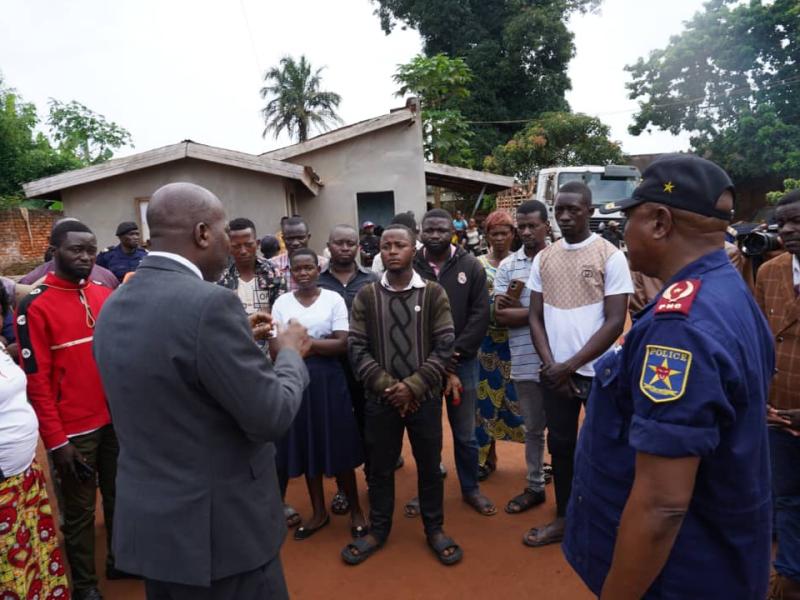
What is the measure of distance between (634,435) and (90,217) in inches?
439

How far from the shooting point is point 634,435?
132cm

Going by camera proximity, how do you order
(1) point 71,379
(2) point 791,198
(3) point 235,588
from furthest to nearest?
(1) point 71,379 < (2) point 791,198 < (3) point 235,588

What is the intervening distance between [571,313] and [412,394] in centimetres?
106

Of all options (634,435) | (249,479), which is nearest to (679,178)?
(634,435)

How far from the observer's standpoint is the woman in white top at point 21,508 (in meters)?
2.31

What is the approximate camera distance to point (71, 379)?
295 centimetres

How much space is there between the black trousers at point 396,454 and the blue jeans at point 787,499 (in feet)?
5.82

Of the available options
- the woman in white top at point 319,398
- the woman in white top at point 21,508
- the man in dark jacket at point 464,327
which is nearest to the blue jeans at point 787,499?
the man in dark jacket at point 464,327

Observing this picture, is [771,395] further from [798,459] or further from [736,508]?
[736,508]

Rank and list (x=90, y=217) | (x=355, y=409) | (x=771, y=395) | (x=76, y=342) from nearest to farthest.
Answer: (x=771, y=395) < (x=76, y=342) < (x=355, y=409) < (x=90, y=217)

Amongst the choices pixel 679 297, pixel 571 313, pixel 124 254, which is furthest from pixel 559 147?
pixel 679 297

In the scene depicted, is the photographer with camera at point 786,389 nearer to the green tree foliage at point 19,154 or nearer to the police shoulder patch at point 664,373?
the police shoulder patch at point 664,373

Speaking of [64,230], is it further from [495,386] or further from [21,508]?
[495,386]

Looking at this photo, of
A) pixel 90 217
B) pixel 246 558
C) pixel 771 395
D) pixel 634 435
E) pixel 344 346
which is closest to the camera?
pixel 634 435
